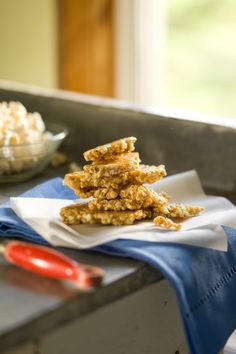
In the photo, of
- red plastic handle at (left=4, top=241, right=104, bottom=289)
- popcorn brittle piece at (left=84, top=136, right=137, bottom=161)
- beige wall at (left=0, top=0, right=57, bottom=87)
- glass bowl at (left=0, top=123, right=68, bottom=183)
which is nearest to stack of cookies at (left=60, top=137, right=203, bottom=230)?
popcorn brittle piece at (left=84, top=136, right=137, bottom=161)

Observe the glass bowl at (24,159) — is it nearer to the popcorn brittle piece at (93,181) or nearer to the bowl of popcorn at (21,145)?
the bowl of popcorn at (21,145)

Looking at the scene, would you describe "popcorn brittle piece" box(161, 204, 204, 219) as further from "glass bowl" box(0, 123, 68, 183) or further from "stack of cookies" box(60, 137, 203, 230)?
"glass bowl" box(0, 123, 68, 183)

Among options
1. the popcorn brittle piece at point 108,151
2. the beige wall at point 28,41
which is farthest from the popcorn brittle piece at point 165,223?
the beige wall at point 28,41

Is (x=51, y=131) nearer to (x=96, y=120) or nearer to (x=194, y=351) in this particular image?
(x=96, y=120)

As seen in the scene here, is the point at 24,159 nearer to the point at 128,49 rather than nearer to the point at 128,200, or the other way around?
the point at 128,200

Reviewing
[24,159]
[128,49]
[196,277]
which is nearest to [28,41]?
[128,49]

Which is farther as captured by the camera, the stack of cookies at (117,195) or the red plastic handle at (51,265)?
the stack of cookies at (117,195)

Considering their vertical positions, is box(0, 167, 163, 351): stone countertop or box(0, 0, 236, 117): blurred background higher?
box(0, 167, 163, 351): stone countertop

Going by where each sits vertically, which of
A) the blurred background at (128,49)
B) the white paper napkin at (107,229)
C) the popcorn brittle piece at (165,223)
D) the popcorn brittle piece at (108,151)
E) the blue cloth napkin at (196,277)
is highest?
the popcorn brittle piece at (108,151)
